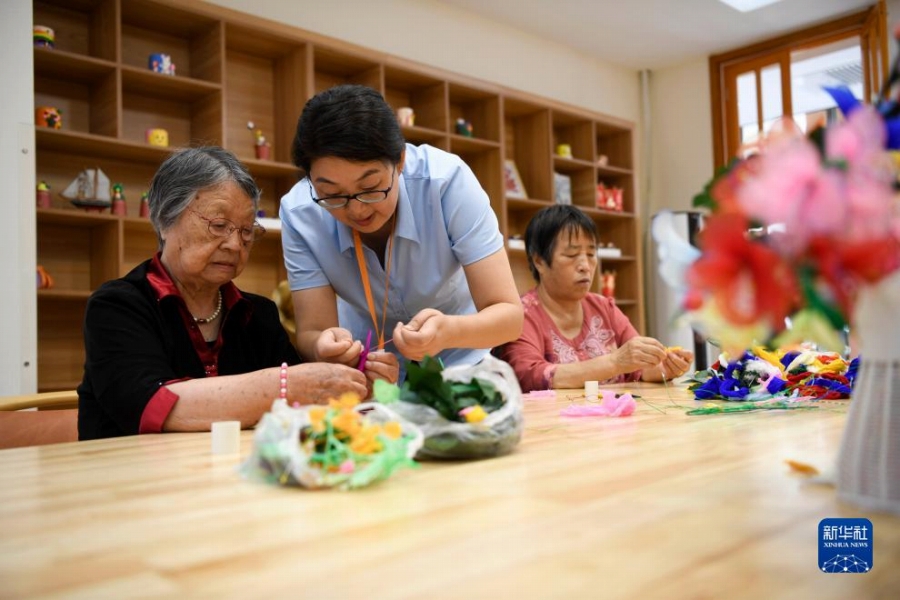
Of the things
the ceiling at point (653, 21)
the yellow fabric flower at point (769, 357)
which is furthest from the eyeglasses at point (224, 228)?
the ceiling at point (653, 21)

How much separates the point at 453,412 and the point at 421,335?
0.60 m

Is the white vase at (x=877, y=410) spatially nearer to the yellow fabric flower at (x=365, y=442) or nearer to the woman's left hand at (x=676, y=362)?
the yellow fabric flower at (x=365, y=442)

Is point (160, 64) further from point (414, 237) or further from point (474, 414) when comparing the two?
point (474, 414)

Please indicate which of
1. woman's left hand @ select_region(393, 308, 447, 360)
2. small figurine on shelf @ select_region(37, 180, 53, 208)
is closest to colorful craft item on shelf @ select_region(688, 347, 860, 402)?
woman's left hand @ select_region(393, 308, 447, 360)

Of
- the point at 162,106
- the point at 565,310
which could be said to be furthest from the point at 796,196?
the point at 162,106

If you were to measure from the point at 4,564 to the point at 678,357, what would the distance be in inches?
80.3

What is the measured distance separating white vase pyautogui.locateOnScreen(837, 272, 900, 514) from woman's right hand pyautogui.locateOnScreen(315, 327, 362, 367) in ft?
3.61

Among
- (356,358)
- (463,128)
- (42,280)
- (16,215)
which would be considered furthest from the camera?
(463,128)

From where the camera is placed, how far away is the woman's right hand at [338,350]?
5.10 feet

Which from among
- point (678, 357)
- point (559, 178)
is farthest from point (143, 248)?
point (559, 178)

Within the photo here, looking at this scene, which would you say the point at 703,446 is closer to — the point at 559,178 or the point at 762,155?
the point at 762,155

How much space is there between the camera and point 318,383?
136cm

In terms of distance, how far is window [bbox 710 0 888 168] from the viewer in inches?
218

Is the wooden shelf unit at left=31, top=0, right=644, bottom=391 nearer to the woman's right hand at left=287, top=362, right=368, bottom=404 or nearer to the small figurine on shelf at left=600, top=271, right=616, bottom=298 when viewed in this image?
the small figurine on shelf at left=600, top=271, right=616, bottom=298
